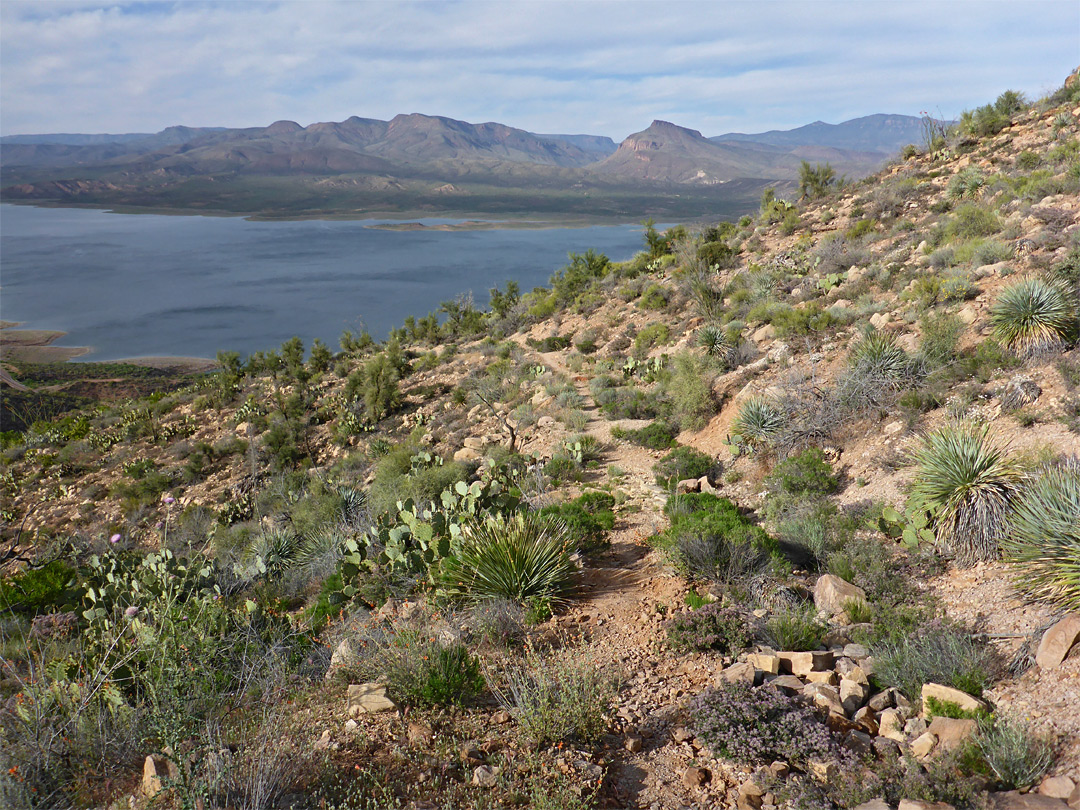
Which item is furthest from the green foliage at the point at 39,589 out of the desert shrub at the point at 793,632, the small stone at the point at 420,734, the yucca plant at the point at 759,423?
the yucca plant at the point at 759,423

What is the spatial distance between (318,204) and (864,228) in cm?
19918

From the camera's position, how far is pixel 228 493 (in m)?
14.9

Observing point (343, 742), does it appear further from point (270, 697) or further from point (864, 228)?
point (864, 228)

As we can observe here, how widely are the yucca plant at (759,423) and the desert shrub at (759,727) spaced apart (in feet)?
17.2

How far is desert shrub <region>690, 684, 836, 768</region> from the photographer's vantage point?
3289mm

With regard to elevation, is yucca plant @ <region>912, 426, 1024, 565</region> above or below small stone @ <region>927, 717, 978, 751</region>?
above

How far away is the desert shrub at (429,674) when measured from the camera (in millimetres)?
3738

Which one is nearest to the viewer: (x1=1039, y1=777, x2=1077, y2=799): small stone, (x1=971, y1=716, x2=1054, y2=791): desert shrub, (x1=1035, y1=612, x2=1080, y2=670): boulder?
(x1=1039, y1=777, x2=1077, y2=799): small stone

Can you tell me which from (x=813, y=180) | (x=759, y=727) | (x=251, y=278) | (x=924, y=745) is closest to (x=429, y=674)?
(x=759, y=727)

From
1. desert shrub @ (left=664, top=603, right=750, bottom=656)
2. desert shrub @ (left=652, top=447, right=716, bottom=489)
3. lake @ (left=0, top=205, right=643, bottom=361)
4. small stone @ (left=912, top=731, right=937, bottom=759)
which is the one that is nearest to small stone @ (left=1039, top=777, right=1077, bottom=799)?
small stone @ (left=912, top=731, right=937, bottom=759)

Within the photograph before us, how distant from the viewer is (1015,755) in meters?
2.95

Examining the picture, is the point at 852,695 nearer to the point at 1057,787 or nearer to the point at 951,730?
the point at 951,730

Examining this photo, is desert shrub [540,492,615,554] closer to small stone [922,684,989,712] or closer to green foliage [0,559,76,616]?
small stone [922,684,989,712]

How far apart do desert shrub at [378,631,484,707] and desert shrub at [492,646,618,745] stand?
0.62 ft
